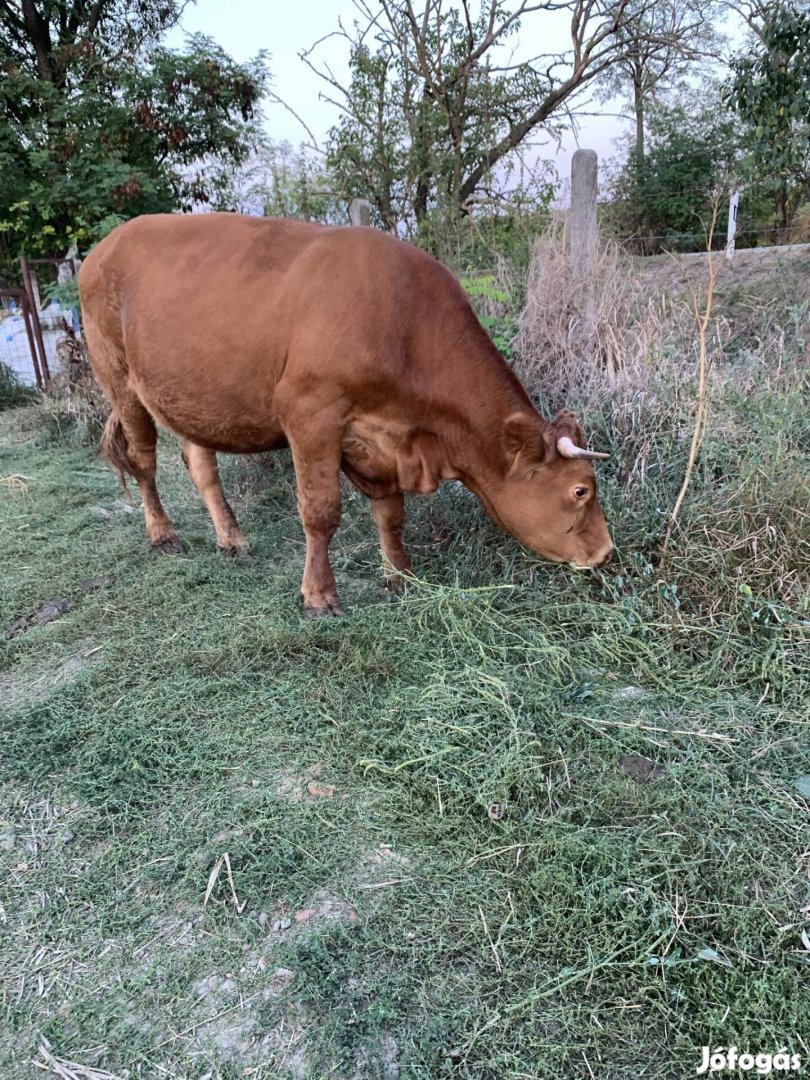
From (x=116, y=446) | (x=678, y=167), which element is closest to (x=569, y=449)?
(x=116, y=446)

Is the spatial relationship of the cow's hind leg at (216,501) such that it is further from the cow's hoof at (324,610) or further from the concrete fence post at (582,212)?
the concrete fence post at (582,212)

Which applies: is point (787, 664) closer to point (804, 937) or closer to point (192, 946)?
point (804, 937)

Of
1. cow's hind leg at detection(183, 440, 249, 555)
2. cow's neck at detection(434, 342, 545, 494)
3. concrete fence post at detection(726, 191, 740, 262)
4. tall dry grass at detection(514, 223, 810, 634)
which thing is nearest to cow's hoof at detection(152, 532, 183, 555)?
cow's hind leg at detection(183, 440, 249, 555)

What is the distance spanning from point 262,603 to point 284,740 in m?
1.11

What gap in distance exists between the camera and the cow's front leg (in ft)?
10.9

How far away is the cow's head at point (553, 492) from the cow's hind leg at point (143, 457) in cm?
232

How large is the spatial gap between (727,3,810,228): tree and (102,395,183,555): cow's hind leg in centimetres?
594

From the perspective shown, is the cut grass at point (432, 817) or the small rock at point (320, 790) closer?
the cut grass at point (432, 817)

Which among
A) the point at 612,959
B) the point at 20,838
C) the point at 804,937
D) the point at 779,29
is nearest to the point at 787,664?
the point at 804,937

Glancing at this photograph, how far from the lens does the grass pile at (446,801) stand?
1579 mm

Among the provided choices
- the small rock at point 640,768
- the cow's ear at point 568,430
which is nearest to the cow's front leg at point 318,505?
the cow's ear at point 568,430

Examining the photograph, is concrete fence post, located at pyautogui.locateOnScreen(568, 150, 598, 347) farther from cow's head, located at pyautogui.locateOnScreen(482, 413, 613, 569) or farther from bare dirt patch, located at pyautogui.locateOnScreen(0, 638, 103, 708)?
bare dirt patch, located at pyautogui.locateOnScreen(0, 638, 103, 708)

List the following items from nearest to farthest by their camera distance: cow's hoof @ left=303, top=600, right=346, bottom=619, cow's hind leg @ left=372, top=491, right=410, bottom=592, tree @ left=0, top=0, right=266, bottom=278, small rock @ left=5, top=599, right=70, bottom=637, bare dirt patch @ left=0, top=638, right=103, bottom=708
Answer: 1. bare dirt patch @ left=0, top=638, right=103, bottom=708
2. cow's hoof @ left=303, top=600, right=346, bottom=619
3. small rock @ left=5, top=599, right=70, bottom=637
4. cow's hind leg @ left=372, top=491, right=410, bottom=592
5. tree @ left=0, top=0, right=266, bottom=278

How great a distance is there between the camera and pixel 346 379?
124 inches
